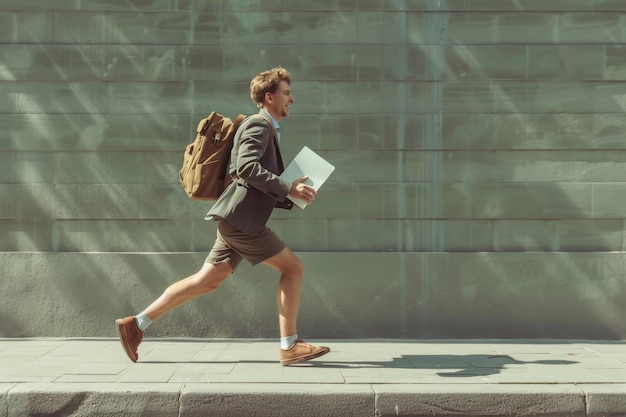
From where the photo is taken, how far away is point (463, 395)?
12.8 ft

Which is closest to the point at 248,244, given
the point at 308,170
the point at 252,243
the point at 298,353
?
the point at 252,243

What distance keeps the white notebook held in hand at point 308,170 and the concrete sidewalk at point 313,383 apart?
1177 millimetres

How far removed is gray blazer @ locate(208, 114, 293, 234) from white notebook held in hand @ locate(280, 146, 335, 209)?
0.12m

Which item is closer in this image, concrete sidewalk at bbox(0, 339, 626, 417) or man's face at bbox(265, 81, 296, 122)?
concrete sidewalk at bbox(0, 339, 626, 417)

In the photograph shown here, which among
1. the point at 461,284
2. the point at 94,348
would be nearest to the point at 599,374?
the point at 461,284

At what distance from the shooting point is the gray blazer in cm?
439

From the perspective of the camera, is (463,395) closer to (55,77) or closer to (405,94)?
(405,94)

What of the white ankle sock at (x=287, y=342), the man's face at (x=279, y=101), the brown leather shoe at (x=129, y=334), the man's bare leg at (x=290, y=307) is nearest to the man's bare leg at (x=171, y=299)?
the brown leather shoe at (x=129, y=334)

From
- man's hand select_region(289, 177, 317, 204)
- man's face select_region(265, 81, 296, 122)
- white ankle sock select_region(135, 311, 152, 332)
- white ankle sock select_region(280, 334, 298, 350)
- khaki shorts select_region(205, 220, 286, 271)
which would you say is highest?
man's face select_region(265, 81, 296, 122)

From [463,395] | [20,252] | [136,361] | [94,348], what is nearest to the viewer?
[463,395]

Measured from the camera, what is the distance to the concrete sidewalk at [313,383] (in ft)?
12.7

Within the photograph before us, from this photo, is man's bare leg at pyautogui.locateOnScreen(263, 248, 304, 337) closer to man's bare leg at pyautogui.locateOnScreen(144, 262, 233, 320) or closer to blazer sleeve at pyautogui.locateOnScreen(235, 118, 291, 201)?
man's bare leg at pyautogui.locateOnScreen(144, 262, 233, 320)

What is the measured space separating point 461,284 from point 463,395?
202cm

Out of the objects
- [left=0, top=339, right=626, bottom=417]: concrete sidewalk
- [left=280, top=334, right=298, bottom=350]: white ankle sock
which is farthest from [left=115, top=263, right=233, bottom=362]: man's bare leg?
[left=280, top=334, right=298, bottom=350]: white ankle sock
